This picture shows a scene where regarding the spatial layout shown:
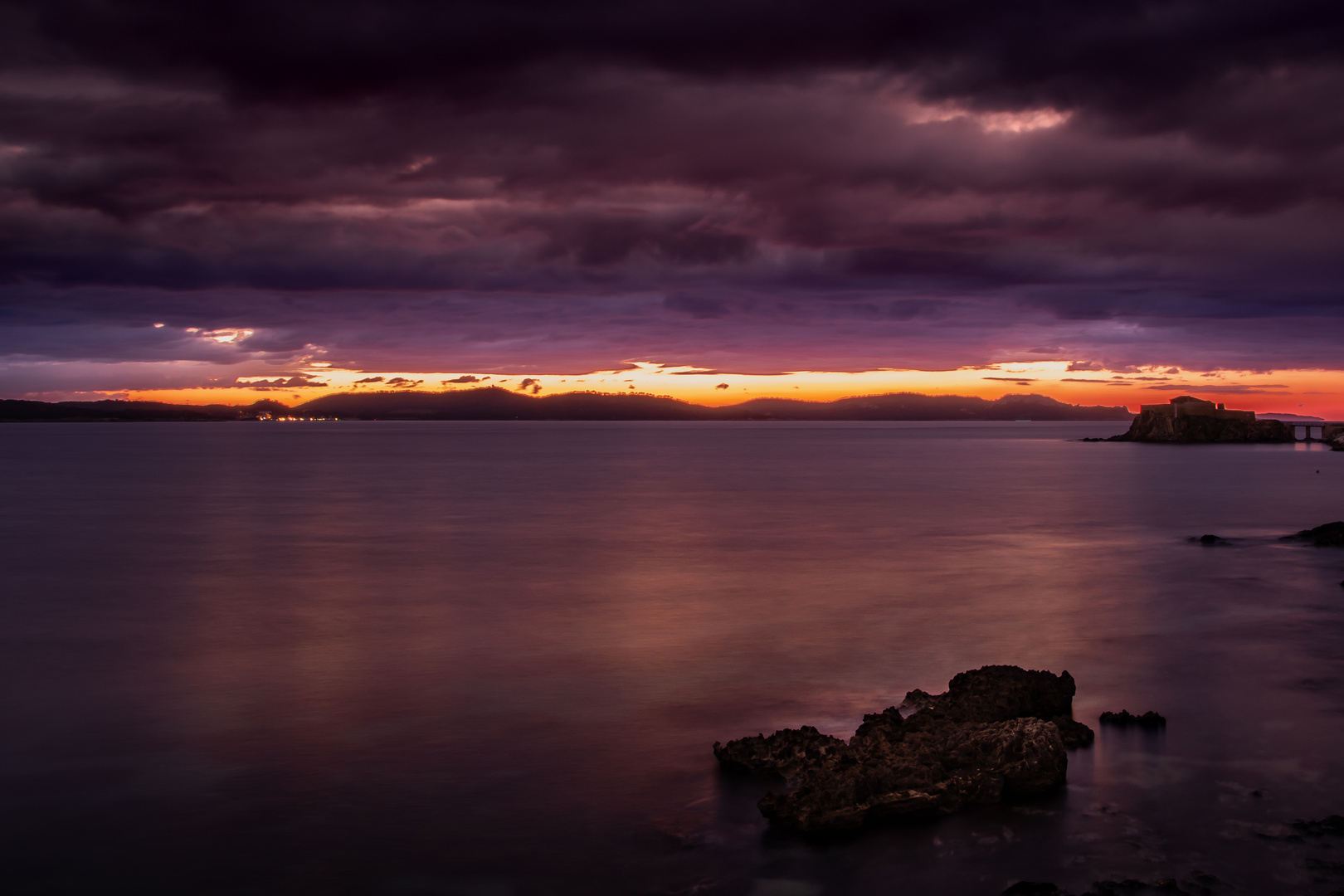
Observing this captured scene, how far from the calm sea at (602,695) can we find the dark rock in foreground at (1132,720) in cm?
15

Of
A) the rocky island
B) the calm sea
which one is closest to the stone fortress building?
the rocky island

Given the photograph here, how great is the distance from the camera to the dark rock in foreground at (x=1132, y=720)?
12852mm

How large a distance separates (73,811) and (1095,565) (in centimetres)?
2606

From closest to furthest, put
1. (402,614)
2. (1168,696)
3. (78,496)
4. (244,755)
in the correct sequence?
Answer: (244,755), (1168,696), (402,614), (78,496)

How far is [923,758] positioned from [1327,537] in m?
27.3

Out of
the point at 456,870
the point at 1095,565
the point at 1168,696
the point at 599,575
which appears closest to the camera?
the point at 456,870

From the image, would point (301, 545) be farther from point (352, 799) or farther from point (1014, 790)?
point (1014, 790)

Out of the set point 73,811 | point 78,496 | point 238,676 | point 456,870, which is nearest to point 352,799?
point 456,870

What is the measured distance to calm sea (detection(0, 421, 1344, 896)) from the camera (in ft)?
30.1

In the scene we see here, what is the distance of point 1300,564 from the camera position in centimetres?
2759

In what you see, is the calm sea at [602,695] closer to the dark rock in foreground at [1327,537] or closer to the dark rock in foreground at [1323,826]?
the dark rock in foreground at [1323,826]

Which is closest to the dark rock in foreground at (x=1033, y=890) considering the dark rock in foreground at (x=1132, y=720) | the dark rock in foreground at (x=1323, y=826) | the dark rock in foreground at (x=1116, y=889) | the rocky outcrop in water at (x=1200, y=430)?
the dark rock in foreground at (x=1116, y=889)

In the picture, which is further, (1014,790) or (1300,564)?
(1300,564)

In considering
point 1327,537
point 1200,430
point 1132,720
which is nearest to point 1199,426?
point 1200,430
